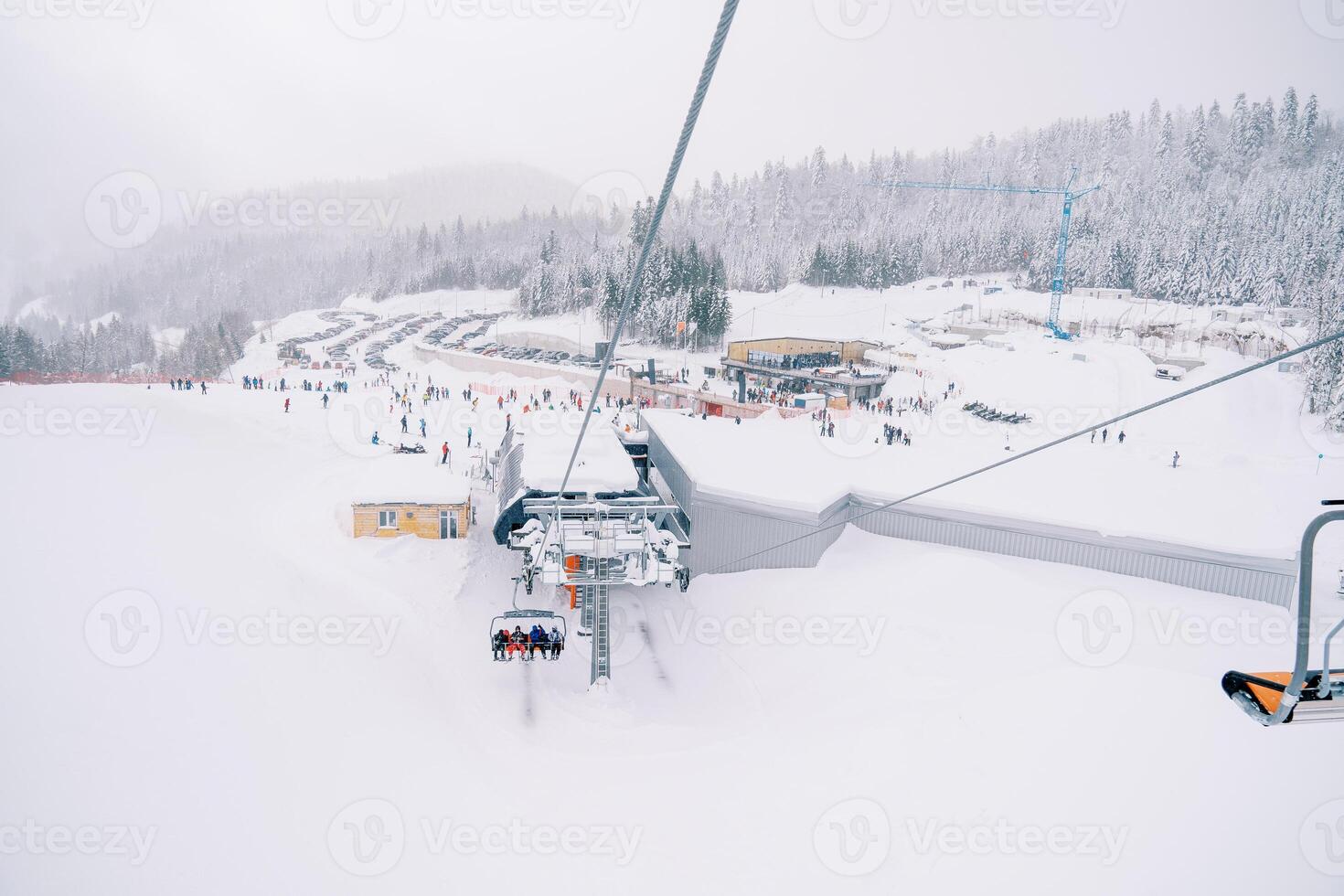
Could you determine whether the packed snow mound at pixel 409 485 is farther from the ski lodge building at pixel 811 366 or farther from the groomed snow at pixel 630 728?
the ski lodge building at pixel 811 366

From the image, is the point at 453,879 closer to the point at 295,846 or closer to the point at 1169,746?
the point at 295,846

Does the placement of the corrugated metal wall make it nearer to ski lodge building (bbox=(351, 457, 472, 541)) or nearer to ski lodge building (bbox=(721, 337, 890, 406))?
ski lodge building (bbox=(351, 457, 472, 541))

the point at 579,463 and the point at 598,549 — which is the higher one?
the point at 579,463

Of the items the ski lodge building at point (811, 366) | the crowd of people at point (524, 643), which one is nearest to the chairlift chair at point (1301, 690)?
the crowd of people at point (524, 643)

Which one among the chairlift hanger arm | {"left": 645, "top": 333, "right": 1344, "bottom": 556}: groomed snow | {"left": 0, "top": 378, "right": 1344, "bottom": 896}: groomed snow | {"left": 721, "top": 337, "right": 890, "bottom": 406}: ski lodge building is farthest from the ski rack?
{"left": 721, "top": 337, "right": 890, "bottom": 406}: ski lodge building

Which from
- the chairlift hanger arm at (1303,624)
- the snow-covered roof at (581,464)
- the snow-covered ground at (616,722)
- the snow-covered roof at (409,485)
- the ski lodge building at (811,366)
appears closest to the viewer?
the chairlift hanger arm at (1303,624)

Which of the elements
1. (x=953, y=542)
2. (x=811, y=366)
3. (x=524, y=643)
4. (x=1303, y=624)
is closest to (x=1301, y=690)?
(x=1303, y=624)

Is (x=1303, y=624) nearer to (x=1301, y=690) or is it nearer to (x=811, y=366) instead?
(x=1301, y=690)
